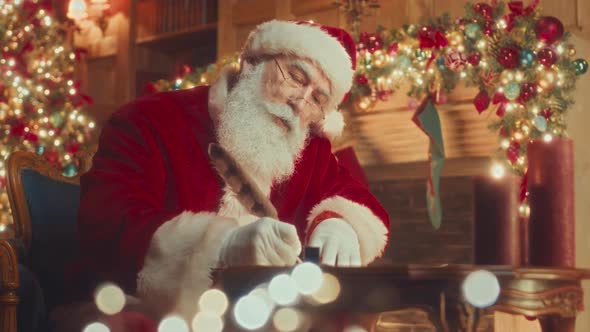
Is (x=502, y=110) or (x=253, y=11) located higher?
(x=253, y=11)

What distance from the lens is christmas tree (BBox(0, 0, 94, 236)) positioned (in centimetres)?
464

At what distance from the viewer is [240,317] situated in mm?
1234

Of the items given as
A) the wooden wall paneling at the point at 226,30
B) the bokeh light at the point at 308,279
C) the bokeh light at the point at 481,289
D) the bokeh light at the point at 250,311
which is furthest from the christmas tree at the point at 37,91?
the bokeh light at the point at 481,289

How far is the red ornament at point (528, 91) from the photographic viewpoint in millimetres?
3047

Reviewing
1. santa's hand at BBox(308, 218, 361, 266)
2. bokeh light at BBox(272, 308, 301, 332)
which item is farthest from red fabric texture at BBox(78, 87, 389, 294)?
bokeh light at BBox(272, 308, 301, 332)

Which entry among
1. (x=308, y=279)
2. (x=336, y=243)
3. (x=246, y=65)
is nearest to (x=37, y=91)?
(x=246, y=65)

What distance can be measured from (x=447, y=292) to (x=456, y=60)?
7.40 ft

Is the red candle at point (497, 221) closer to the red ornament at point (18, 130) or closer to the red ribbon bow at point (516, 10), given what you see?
the red ribbon bow at point (516, 10)

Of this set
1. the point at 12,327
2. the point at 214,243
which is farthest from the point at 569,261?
the point at 12,327

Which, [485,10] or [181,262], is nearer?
[181,262]

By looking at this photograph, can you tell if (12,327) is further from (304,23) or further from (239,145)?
(304,23)

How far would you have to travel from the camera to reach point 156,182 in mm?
1797

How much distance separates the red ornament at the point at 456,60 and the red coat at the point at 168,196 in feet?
4.21

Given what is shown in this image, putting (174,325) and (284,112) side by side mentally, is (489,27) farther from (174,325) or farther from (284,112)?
(174,325)
